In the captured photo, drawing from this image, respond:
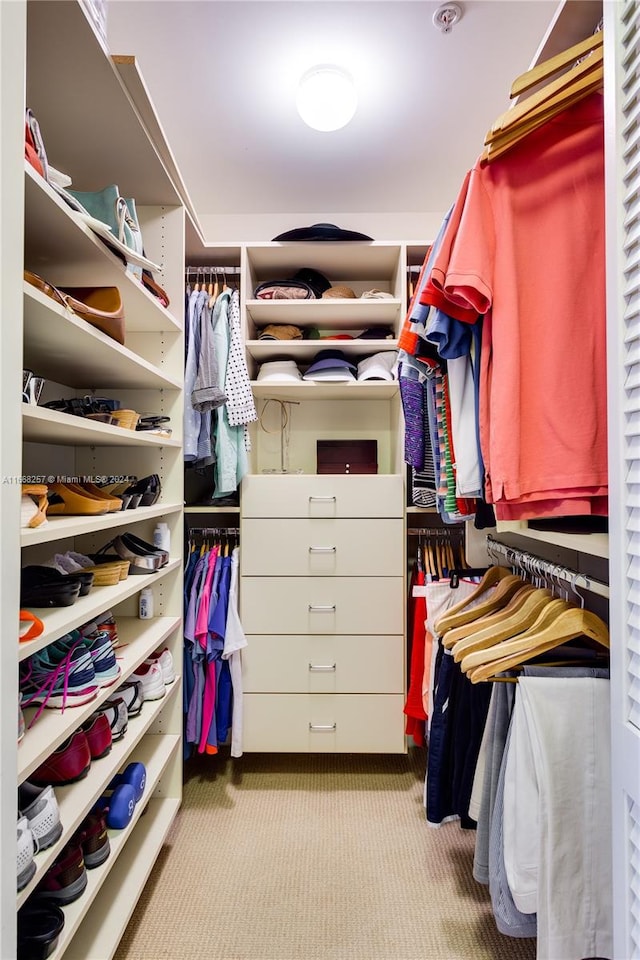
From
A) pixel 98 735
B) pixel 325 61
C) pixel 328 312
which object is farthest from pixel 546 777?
pixel 325 61

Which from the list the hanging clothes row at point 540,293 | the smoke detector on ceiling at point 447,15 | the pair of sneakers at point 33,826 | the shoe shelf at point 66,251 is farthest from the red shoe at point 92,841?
the smoke detector on ceiling at point 447,15

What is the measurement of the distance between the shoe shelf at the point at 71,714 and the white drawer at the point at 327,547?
0.49 m

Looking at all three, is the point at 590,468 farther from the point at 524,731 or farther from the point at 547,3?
the point at 547,3

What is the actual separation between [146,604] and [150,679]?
26cm

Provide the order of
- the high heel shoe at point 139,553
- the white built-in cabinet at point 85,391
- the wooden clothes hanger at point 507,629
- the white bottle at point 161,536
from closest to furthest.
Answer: the white built-in cabinet at point 85,391, the wooden clothes hanger at point 507,629, the high heel shoe at point 139,553, the white bottle at point 161,536

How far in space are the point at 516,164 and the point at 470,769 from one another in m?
1.44

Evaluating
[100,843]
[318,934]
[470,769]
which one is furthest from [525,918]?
[100,843]

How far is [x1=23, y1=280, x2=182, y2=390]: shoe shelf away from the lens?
0.87 metres

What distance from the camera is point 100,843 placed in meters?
1.14

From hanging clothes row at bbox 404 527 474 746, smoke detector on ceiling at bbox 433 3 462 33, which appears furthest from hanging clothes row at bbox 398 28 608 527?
hanging clothes row at bbox 404 527 474 746

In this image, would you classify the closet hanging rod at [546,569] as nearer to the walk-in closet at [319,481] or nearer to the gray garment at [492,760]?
the walk-in closet at [319,481]

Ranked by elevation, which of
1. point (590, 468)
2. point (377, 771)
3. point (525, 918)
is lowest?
point (377, 771)

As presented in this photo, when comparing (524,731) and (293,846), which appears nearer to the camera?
(524,731)

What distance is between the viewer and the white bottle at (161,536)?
5.44 ft
